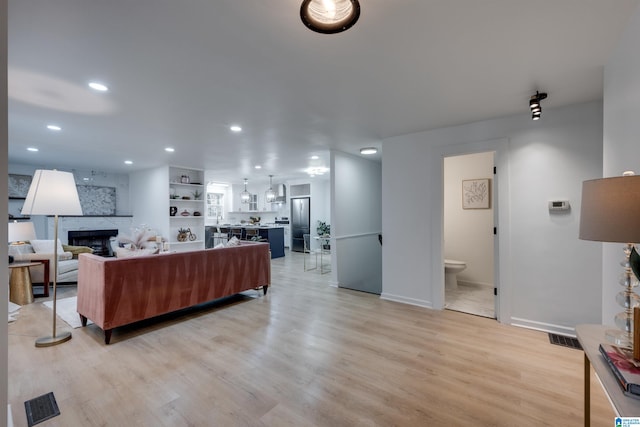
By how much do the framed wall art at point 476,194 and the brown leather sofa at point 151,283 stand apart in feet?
13.2

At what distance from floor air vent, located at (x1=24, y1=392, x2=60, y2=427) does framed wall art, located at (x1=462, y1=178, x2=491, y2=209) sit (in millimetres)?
→ 5678

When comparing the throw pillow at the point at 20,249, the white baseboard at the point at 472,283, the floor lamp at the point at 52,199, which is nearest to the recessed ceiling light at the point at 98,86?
the floor lamp at the point at 52,199

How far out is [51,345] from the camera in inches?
107

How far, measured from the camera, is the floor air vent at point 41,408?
175 centimetres

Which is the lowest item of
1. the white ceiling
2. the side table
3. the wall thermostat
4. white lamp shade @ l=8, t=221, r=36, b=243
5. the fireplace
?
the side table

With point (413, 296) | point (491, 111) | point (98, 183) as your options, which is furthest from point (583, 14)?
point (98, 183)

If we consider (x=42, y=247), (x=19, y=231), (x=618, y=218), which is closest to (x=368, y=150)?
(x=618, y=218)

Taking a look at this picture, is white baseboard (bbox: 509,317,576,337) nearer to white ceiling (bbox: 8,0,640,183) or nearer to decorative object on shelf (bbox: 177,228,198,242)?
white ceiling (bbox: 8,0,640,183)

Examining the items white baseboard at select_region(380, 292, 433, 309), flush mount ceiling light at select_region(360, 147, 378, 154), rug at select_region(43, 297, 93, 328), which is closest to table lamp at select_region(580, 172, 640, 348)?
white baseboard at select_region(380, 292, 433, 309)

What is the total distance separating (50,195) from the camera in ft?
8.76

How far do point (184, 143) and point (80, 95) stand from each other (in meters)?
1.87

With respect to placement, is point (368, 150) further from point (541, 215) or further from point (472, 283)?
point (472, 283)

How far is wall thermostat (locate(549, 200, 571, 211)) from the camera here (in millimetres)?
2918

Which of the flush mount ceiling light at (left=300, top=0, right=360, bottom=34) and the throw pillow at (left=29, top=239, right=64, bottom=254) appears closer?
the flush mount ceiling light at (left=300, top=0, right=360, bottom=34)
